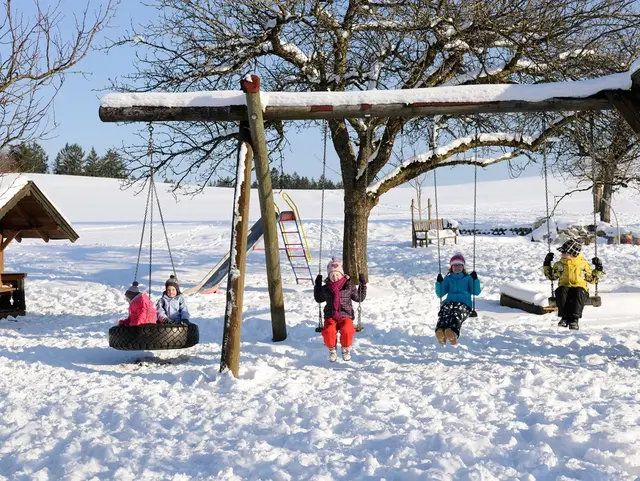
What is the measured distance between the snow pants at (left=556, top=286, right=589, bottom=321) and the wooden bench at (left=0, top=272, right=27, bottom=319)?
33.4 feet

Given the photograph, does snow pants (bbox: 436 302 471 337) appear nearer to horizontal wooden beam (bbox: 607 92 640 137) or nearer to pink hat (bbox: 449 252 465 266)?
pink hat (bbox: 449 252 465 266)

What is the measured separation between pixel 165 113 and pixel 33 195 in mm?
6579

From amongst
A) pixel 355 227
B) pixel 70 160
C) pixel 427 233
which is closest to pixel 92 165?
pixel 70 160

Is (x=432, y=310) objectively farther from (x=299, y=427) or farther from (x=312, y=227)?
(x=312, y=227)

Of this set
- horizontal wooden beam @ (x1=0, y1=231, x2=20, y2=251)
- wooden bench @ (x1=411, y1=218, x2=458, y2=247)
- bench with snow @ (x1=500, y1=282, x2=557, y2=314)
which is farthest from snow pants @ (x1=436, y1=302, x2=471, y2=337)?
wooden bench @ (x1=411, y1=218, x2=458, y2=247)

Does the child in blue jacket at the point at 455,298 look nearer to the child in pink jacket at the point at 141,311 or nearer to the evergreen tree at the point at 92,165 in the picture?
the child in pink jacket at the point at 141,311

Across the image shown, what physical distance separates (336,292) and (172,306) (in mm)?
2157

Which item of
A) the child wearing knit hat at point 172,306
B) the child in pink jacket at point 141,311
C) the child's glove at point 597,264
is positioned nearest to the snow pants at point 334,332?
the child wearing knit hat at point 172,306

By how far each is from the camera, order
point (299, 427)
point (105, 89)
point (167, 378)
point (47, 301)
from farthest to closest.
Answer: point (47, 301)
point (105, 89)
point (167, 378)
point (299, 427)

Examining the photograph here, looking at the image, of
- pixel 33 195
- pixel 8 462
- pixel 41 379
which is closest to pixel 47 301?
pixel 33 195

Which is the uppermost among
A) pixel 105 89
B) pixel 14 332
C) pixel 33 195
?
pixel 105 89

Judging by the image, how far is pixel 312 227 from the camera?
31750 millimetres

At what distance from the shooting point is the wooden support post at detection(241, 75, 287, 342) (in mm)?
7349

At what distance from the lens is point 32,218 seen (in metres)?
14.2
